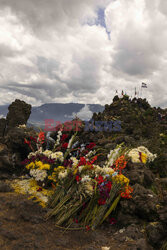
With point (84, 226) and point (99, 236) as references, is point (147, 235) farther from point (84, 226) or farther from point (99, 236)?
point (84, 226)

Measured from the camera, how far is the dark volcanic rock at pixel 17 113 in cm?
1870

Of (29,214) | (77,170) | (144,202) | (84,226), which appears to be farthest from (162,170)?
(29,214)

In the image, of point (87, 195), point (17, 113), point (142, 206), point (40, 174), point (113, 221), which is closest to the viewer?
point (142, 206)

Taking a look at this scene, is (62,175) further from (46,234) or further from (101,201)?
(46,234)

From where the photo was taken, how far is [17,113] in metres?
18.7

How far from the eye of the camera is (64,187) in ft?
16.8

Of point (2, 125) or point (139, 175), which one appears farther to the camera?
point (2, 125)

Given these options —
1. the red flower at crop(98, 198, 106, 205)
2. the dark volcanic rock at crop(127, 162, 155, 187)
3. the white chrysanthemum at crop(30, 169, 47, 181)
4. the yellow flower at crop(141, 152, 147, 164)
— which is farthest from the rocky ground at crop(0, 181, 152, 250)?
the yellow flower at crop(141, 152, 147, 164)

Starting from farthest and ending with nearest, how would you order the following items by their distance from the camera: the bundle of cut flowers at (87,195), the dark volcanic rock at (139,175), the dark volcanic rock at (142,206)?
the dark volcanic rock at (139,175) → the bundle of cut flowers at (87,195) → the dark volcanic rock at (142,206)

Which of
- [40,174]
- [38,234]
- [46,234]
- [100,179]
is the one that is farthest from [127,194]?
[40,174]

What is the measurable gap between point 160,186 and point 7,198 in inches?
186

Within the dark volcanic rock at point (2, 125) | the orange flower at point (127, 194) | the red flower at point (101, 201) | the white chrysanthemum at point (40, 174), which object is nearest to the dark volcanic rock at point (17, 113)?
the dark volcanic rock at point (2, 125)

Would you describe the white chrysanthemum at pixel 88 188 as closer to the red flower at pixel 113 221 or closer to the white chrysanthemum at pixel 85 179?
the white chrysanthemum at pixel 85 179

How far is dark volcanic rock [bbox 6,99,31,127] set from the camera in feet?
61.4
